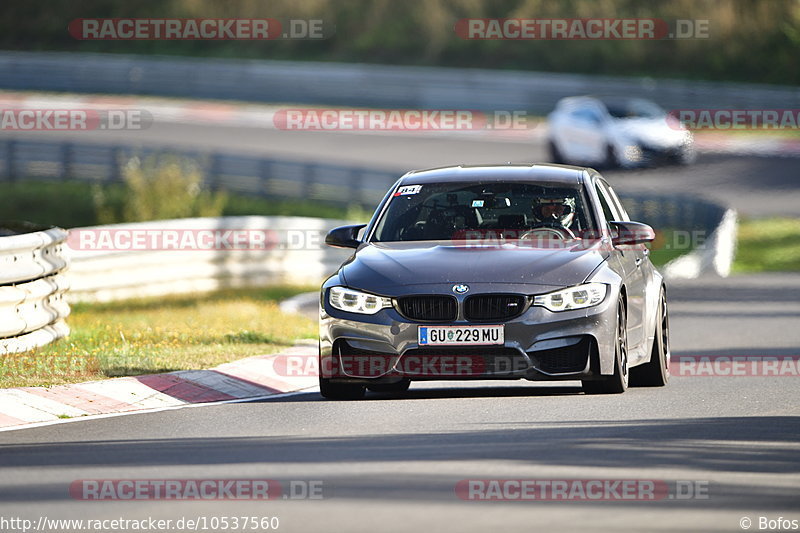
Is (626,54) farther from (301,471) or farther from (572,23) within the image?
(301,471)

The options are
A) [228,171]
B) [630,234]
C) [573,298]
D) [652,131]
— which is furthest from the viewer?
[652,131]

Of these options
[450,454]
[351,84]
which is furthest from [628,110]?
[450,454]

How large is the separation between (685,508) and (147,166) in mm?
29143

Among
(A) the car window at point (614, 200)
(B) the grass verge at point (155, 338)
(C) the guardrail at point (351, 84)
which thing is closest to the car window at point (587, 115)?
(C) the guardrail at point (351, 84)

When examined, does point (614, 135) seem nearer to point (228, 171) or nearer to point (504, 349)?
point (228, 171)

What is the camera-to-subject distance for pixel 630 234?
496 inches

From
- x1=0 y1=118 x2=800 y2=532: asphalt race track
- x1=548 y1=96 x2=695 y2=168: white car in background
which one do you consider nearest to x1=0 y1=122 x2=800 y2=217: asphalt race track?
x1=548 y1=96 x2=695 y2=168: white car in background

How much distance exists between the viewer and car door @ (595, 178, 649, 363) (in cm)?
1246

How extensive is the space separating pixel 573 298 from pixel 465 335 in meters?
0.77

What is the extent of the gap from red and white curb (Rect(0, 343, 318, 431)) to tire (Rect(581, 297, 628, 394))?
98.9 inches

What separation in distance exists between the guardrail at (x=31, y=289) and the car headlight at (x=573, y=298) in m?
4.80

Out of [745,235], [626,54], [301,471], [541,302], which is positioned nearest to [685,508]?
[301,471]

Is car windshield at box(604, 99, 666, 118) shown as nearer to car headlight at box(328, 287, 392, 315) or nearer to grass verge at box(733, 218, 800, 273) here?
grass verge at box(733, 218, 800, 273)

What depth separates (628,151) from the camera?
132ft
